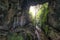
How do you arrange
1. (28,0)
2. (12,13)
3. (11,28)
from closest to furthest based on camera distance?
(11,28)
(12,13)
(28,0)

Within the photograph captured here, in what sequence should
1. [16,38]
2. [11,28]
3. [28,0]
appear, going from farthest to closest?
[28,0] → [11,28] → [16,38]

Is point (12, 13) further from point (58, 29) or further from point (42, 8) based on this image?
point (58, 29)

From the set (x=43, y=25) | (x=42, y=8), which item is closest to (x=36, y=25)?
(x=43, y=25)

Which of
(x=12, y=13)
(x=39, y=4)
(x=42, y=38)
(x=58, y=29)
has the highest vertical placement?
(x=39, y=4)

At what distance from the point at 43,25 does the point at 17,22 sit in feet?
6.12

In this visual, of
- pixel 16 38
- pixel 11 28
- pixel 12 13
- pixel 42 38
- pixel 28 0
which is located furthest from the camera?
pixel 28 0

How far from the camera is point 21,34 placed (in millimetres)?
6848

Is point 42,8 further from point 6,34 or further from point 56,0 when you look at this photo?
point 6,34

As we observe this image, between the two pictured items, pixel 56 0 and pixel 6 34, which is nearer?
pixel 6 34

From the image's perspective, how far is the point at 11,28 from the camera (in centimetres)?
834

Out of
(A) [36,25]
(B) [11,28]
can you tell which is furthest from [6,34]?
(A) [36,25]

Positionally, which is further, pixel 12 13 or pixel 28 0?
pixel 28 0

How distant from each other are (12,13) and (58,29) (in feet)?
11.2

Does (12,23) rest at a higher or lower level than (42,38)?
higher
